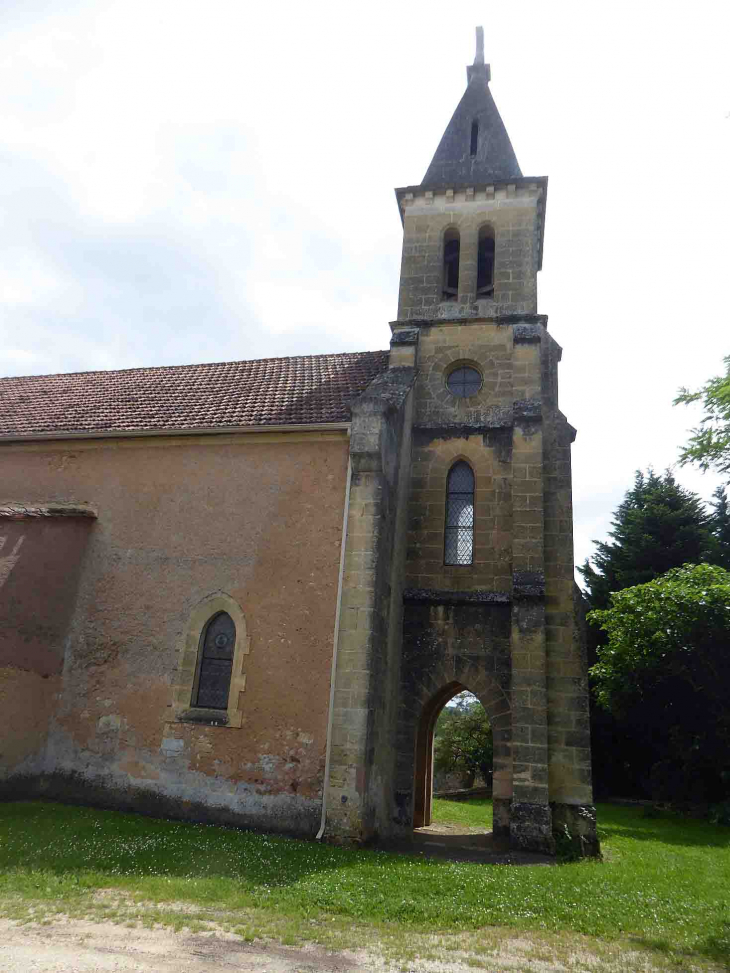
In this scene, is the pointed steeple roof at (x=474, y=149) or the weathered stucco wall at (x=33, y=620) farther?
the pointed steeple roof at (x=474, y=149)

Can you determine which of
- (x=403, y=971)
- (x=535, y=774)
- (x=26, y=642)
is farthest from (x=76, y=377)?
(x=403, y=971)

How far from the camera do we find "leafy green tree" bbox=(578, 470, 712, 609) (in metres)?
28.0

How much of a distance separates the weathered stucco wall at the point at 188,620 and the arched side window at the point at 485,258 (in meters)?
Result: 7.51

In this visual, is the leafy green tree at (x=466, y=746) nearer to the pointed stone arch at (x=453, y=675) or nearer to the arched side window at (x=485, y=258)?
the pointed stone arch at (x=453, y=675)

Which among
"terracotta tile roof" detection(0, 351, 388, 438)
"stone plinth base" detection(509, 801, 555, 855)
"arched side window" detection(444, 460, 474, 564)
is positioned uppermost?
"terracotta tile roof" detection(0, 351, 388, 438)

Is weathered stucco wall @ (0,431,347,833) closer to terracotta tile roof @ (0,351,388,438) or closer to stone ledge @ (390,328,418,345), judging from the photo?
terracotta tile roof @ (0,351,388,438)

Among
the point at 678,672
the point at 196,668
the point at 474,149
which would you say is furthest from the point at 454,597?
the point at 474,149

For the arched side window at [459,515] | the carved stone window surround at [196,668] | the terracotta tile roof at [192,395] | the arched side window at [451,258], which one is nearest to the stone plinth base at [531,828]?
the arched side window at [459,515]

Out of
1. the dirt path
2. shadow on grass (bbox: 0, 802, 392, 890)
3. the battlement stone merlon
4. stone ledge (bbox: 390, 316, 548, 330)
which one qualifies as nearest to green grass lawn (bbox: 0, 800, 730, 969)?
shadow on grass (bbox: 0, 802, 392, 890)

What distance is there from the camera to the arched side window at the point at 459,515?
1499 cm

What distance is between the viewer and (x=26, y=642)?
12.6 metres

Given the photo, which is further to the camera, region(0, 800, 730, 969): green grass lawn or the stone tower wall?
the stone tower wall

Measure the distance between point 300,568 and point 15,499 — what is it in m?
6.89

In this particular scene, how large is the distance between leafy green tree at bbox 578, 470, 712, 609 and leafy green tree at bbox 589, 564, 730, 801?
5.06m
